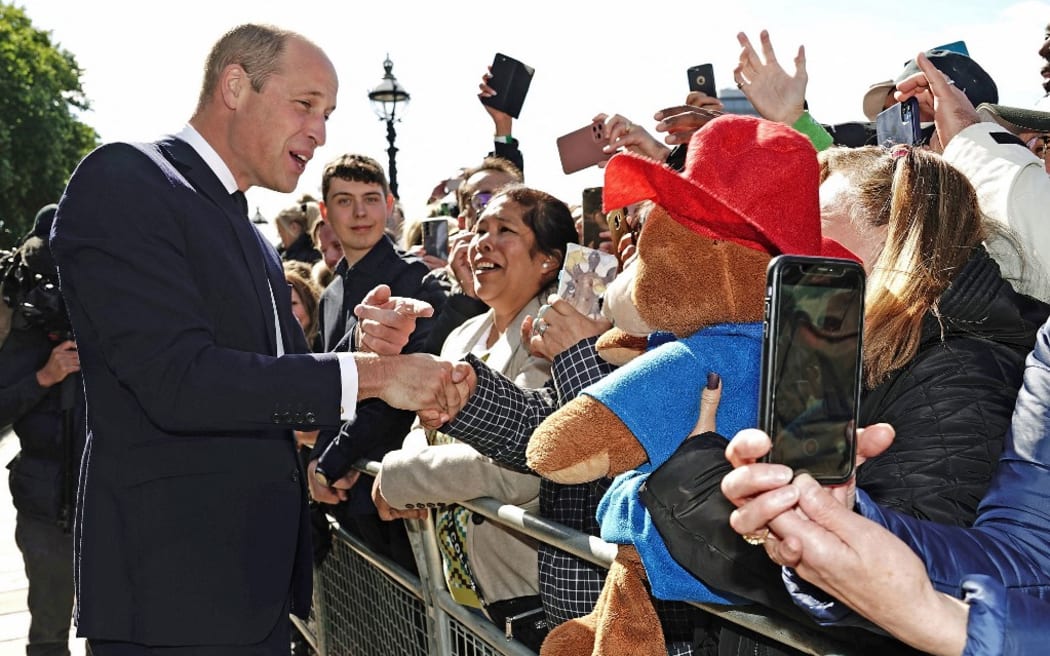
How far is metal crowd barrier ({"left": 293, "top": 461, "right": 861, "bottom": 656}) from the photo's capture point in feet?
5.41

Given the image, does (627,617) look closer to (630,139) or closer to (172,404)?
(172,404)

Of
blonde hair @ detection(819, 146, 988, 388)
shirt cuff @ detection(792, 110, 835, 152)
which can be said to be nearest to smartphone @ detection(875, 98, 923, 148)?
shirt cuff @ detection(792, 110, 835, 152)

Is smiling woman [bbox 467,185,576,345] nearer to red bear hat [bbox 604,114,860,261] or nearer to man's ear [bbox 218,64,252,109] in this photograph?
man's ear [bbox 218,64,252,109]

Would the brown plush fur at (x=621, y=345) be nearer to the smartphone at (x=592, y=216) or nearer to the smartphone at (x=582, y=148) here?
the smartphone at (x=592, y=216)

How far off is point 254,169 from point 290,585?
118 cm

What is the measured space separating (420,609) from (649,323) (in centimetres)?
182

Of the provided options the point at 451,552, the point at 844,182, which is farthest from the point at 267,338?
the point at 844,182

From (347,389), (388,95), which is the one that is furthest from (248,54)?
(388,95)

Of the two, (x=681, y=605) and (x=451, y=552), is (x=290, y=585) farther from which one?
(x=681, y=605)

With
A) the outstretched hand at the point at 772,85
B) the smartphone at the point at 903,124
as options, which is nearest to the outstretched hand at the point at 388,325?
the outstretched hand at the point at 772,85

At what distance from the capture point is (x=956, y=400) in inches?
62.5

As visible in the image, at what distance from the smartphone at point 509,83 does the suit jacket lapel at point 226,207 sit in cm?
248

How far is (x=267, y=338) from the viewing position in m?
2.66

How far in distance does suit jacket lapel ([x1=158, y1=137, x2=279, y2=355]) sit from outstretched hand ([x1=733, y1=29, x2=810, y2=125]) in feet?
5.22
